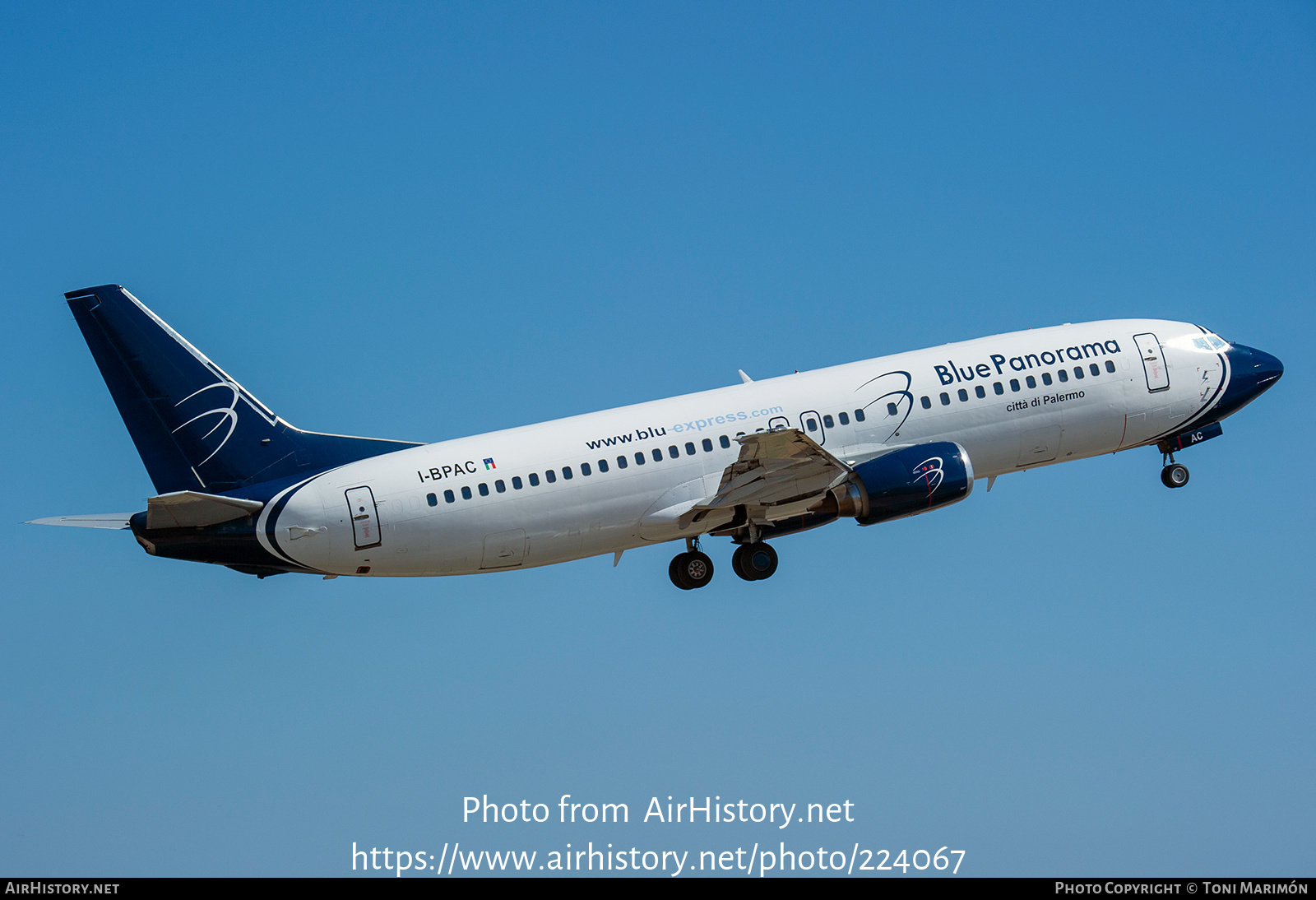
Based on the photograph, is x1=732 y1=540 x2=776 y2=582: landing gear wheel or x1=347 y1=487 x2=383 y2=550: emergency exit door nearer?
x1=347 y1=487 x2=383 y2=550: emergency exit door

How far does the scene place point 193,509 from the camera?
127 feet

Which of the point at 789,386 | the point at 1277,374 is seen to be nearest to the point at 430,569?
the point at 789,386

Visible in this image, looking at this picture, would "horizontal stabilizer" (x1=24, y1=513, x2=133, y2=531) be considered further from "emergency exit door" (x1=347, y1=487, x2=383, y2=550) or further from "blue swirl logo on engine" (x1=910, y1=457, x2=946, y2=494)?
"blue swirl logo on engine" (x1=910, y1=457, x2=946, y2=494)

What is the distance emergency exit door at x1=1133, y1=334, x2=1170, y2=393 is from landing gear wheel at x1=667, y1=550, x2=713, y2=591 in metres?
15.1

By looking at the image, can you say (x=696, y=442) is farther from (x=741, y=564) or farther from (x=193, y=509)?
(x=193, y=509)

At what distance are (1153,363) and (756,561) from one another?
1429 cm

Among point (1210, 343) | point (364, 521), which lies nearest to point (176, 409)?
point (364, 521)

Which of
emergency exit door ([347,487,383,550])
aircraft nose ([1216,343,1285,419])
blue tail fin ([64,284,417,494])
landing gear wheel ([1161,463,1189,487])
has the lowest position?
emergency exit door ([347,487,383,550])

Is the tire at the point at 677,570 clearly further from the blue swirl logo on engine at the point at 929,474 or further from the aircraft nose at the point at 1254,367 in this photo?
the aircraft nose at the point at 1254,367

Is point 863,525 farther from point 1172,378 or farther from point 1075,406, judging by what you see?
point 1172,378

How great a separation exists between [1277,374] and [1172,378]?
4.74 m

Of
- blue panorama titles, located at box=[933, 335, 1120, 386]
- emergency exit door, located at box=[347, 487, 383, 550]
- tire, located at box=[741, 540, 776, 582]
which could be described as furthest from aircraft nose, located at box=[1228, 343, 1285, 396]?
emergency exit door, located at box=[347, 487, 383, 550]

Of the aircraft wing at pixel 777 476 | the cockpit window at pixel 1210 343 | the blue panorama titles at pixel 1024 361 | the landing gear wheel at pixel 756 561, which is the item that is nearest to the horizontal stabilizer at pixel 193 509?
the aircraft wing at pixel 777 476

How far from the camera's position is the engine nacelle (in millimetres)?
42500
